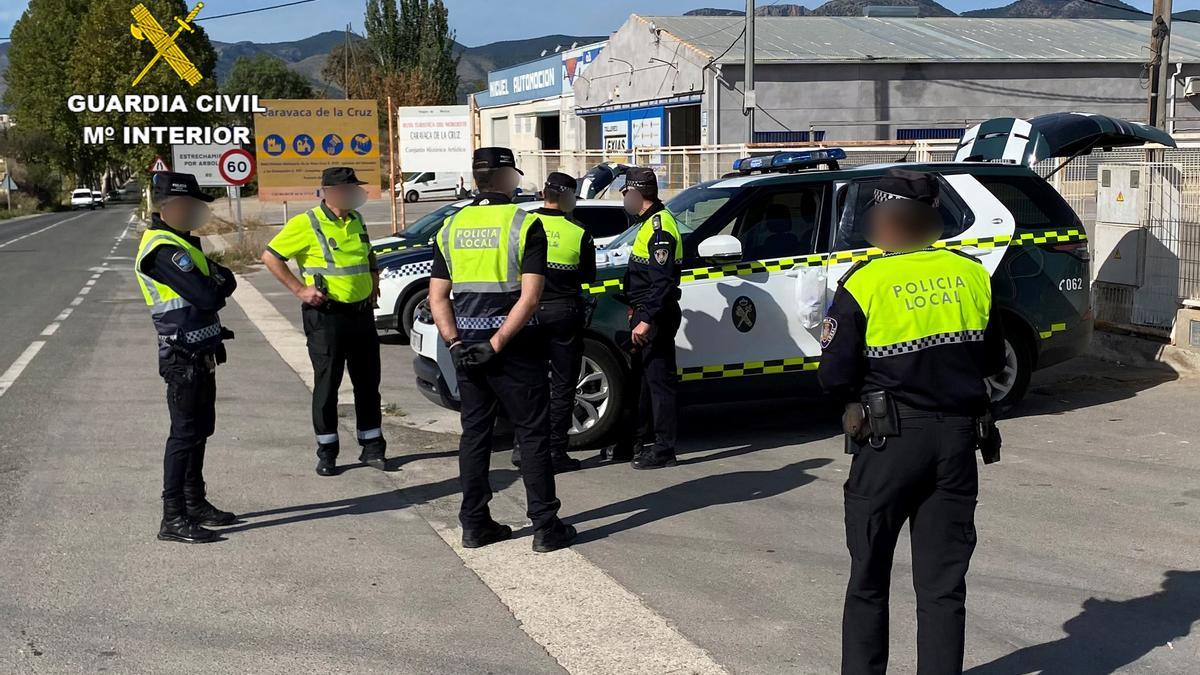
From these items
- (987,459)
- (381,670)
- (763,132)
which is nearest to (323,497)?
(381,670)

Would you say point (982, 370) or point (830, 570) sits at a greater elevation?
point (982, 370)

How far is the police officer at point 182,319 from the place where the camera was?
5.63 metres

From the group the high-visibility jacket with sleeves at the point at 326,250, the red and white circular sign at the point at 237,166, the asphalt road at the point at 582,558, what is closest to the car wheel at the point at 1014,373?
the asphalt road at the point at 582,558

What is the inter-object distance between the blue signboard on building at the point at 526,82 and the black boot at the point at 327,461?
37424 millimetres

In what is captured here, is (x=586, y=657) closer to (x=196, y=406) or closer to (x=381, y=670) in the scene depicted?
(x=381, y=670)

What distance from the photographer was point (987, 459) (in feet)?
12.0

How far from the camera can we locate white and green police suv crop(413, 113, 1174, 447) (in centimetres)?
759

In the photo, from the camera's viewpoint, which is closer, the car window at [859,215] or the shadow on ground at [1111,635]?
the shadow on ground at [1111,635]

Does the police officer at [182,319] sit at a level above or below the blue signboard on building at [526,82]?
below

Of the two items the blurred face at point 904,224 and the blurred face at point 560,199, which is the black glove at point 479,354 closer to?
the blurred face at point 560,199

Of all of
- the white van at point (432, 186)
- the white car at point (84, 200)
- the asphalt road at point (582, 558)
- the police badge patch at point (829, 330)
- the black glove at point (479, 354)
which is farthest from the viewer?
the white car at point (84, 200)

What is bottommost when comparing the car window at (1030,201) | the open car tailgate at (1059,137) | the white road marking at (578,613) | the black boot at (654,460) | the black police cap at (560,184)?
the white road marking at (578,613)

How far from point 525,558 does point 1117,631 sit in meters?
2.53

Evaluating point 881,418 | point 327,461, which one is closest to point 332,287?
point 327,461
